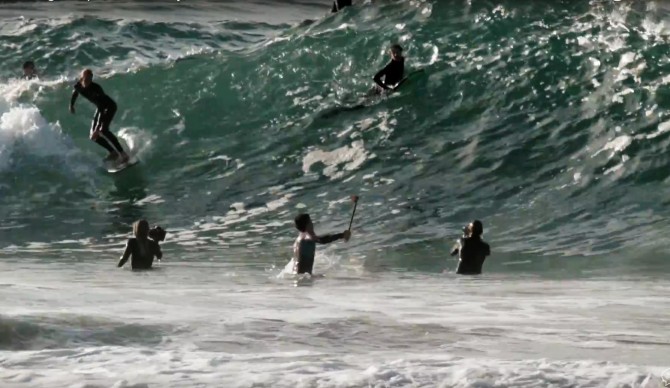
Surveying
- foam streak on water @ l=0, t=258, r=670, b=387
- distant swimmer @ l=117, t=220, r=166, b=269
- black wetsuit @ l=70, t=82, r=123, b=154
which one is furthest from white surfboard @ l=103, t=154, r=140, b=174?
foam streak on water @ l=0, t=258, r=670, b=387

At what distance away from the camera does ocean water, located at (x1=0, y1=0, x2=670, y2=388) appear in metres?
8.64

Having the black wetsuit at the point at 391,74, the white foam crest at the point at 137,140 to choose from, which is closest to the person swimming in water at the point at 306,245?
the black wetsuit at the point at 391,74

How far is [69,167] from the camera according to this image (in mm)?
21438

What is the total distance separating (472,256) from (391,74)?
749 cm

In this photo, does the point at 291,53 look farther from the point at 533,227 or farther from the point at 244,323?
the point at 244,323

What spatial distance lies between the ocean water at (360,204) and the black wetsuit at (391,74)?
27 cm

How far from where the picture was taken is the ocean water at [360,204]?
8.64 metres

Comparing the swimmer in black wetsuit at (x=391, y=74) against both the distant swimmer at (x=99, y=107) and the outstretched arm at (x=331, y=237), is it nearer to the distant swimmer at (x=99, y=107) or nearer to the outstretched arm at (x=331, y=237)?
the distant swimmer at (x=99, y=107)

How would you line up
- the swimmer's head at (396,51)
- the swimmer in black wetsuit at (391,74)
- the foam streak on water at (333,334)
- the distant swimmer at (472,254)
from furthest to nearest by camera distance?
1. the swimmer in black wetsuit at (391,74)
2. the swimmer's head at (396,51)
3. the distant swimmer at (472,254)
4. the foam streak on water at (333,334)

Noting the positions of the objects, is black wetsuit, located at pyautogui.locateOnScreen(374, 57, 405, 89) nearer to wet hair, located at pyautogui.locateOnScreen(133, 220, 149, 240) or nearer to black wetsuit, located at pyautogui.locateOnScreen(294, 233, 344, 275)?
wet hair, located at pyautogui.locateOnScreen(133, 220, 149, 240)

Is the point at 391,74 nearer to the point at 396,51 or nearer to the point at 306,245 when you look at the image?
the point at 396,51

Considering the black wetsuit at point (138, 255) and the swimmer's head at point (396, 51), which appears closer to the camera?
the black wetsuit at point (138, 255)

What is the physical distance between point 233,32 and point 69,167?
13077 mm

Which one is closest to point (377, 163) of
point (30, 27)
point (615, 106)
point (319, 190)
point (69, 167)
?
point (319, 190)
